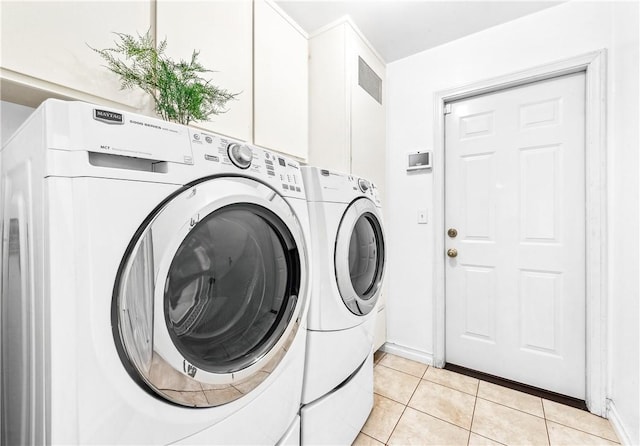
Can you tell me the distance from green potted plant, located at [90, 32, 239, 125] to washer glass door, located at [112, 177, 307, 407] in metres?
0.49

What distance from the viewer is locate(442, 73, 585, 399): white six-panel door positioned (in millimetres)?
1687

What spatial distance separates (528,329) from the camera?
1805 millimetres

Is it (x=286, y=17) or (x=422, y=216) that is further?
(x=422, y=216)

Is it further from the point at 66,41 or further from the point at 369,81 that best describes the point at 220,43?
the point at 369,81

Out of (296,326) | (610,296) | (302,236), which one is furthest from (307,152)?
(610,296)

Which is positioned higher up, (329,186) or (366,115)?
(366,115)

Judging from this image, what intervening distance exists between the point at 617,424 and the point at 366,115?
216 centimetres

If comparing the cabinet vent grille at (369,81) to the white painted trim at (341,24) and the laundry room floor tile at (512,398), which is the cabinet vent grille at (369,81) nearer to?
the white painted trim at (341,24)

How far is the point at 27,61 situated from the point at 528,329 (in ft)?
8.53

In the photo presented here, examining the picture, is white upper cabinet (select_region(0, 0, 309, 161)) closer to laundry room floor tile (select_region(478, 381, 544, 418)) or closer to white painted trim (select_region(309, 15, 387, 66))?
white painted trim (select_region(309, 15, 387, 66))

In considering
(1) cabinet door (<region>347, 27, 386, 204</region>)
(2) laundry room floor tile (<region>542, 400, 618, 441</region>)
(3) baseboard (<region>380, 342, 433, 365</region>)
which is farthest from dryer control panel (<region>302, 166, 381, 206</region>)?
(2) laundry room floor tile (<region>542, 400, 618, 441</region>)

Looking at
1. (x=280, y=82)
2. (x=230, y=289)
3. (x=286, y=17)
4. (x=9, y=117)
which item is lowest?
(x=230, y=289)

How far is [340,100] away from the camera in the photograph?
1.80m

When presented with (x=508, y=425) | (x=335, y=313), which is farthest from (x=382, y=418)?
(x=335, y=313)
